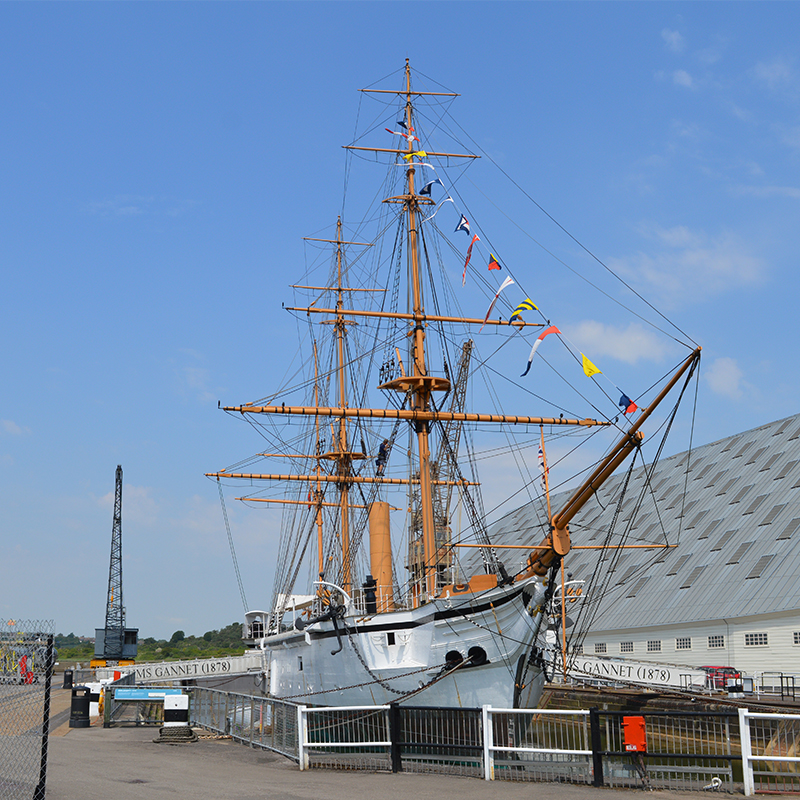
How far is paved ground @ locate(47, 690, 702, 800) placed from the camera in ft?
39.9

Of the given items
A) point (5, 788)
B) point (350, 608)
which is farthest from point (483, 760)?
point (350, 608)

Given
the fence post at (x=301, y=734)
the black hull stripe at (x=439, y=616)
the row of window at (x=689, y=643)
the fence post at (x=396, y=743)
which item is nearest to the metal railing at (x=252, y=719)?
the fence post at (x=301, y=734)

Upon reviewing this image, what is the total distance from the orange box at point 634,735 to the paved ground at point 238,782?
0.59m

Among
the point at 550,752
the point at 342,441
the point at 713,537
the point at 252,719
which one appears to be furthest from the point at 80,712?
the point at 713,537

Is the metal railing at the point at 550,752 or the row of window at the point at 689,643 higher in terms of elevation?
the row of window at the point at 689,643

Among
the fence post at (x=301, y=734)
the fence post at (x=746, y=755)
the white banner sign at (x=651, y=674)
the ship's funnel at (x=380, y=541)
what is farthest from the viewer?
the ship's funnel at (x=380, y=541)

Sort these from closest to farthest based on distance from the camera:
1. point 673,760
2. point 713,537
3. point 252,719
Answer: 1. point 673,760
2. point 252,719
3. point 713,537

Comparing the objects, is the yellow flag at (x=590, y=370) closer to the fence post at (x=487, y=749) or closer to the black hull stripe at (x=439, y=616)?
the black hull stripe at (x=439, y=616)

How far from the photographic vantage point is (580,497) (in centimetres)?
2312

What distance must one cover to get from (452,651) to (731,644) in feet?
67.5

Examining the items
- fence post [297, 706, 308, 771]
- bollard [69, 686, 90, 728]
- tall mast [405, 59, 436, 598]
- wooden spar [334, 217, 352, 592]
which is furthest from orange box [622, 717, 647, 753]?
wooden spar [334, 217, 352, 592]

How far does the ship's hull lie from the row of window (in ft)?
34.4

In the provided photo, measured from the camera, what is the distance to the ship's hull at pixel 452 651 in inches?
936

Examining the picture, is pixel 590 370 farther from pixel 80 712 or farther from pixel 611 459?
pixel 80 712
